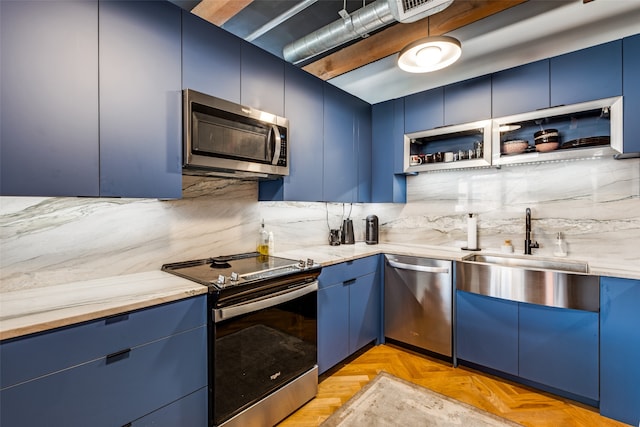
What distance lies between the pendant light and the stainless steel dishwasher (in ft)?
4.91

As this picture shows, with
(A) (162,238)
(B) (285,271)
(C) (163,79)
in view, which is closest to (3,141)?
(C) (163,79)

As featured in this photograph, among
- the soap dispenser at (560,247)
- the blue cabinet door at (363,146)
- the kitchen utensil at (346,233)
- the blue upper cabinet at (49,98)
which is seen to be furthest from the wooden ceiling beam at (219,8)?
the soap dispenser at (560,247)

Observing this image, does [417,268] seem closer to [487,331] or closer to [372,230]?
[487,331]

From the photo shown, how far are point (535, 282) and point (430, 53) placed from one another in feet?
5.51

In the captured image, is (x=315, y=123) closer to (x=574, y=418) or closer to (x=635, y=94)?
(x=635, y=94)

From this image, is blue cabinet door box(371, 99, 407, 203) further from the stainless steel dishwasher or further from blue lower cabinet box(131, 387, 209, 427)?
blue lower cabinet box(131, 387, 209, 427)

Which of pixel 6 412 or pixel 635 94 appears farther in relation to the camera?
pixel 635 94

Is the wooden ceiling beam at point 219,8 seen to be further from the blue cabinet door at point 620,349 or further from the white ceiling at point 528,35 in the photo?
the blue cabinet door at point 620,349

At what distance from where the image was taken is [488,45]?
237 centimetres

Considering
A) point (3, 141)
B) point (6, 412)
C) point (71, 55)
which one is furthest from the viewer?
point (71, 55)

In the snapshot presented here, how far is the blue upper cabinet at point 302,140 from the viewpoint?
7.65 feet

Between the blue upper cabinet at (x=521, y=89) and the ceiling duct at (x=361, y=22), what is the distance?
1.20m

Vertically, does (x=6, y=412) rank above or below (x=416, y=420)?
above

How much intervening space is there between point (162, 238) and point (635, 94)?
328 cm
